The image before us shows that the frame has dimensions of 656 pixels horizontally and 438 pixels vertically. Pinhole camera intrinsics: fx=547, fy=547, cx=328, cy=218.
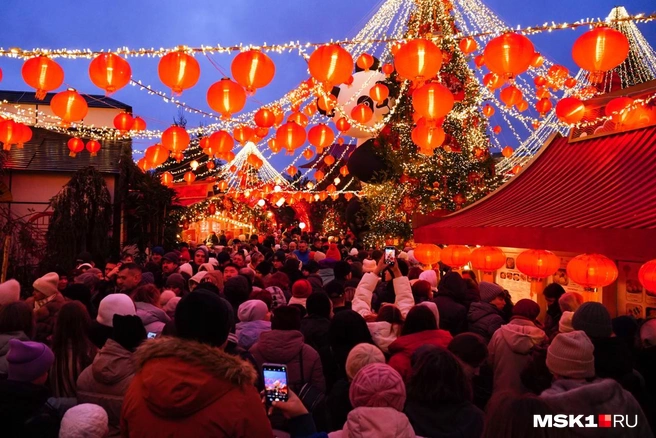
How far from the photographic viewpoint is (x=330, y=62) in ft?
24.1

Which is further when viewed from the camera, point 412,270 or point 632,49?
point 632,49

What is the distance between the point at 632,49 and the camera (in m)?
20.4

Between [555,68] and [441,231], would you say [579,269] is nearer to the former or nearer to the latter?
[441,231]

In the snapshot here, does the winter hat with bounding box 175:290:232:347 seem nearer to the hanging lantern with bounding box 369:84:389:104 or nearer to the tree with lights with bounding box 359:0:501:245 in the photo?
the hanging lantern with bounding box 369:84:389:104

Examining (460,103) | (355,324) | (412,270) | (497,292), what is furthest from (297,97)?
(355,324)

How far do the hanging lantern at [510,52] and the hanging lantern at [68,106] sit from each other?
614 cm

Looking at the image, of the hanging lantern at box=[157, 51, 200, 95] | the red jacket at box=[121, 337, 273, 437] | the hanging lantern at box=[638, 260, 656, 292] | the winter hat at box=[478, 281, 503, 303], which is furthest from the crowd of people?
the hanging lantern at box=[157, 51, 200, 95]

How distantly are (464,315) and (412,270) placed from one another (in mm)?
3475

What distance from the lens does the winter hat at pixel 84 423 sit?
3021 mm

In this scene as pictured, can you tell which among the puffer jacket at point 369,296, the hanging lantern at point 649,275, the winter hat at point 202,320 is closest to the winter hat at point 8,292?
the puffer jacket at point 369,296

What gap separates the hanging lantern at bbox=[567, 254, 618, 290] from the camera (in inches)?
281

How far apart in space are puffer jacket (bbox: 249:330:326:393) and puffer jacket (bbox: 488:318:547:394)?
1536 millimetres

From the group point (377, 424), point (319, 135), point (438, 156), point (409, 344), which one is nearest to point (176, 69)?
point (409, 344)

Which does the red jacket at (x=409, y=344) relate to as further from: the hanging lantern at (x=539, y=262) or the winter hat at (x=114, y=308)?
the hanging lantern at (x=539, y=262)
